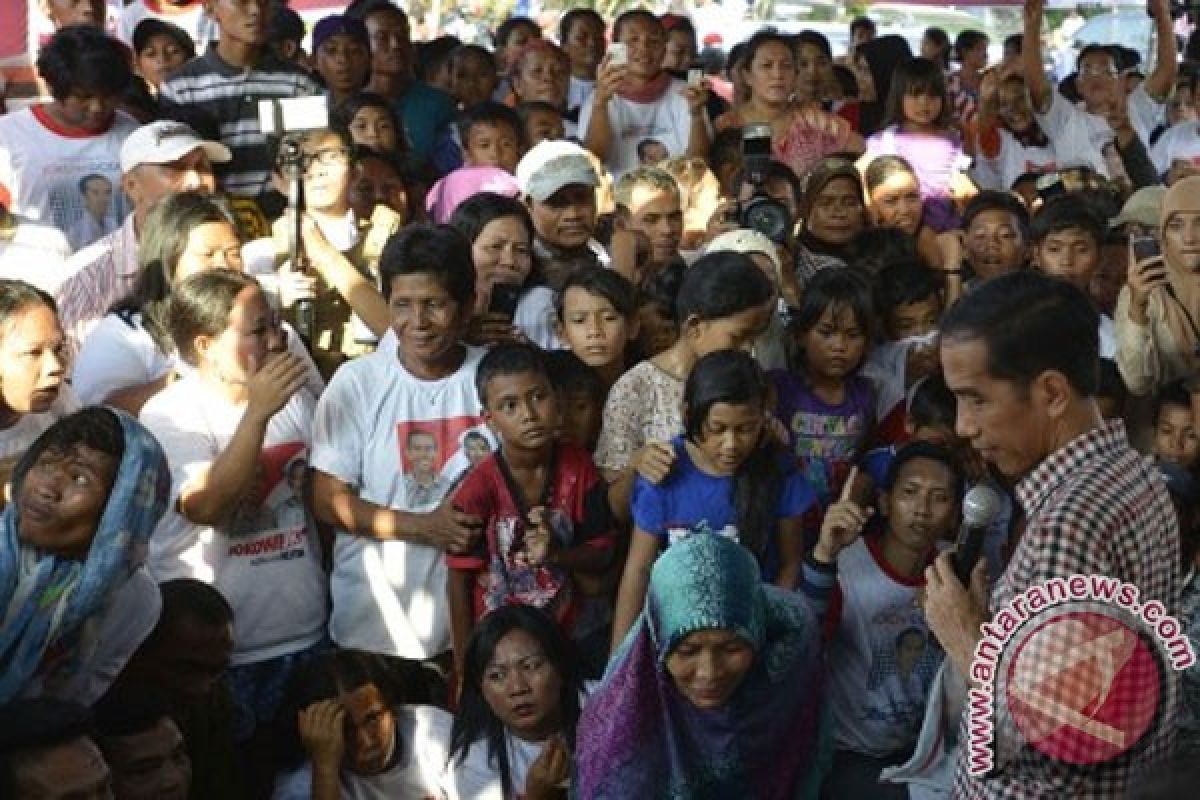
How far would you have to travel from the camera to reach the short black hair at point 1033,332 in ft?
7.82

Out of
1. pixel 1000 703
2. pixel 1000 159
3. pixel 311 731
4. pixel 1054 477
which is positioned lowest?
pixel 311 731

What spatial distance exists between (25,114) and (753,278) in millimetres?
2455

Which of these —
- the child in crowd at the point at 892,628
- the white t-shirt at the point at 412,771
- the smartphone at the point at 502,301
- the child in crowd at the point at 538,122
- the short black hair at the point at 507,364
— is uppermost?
the child in crowd at the point at 538,122

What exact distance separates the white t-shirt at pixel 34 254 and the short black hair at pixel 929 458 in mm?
2100

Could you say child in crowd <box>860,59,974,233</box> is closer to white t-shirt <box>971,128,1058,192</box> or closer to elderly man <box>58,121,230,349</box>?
white t-shirt <box>971,128,1058,192</box>

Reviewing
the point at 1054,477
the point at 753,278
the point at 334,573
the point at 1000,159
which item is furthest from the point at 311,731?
the point at 1000,159

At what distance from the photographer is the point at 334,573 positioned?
392cm

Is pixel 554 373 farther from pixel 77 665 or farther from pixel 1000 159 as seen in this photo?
pixel 1000 159

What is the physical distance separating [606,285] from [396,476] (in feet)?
2.40

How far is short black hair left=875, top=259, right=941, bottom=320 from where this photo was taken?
188 inches

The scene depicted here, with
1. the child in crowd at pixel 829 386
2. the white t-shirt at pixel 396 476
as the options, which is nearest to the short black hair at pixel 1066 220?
the child in crowd at pixel 829 386

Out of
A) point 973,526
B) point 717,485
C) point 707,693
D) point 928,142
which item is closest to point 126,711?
point 707,693

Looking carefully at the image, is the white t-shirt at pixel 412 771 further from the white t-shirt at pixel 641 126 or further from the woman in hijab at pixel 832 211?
the white t-shirt at pixel 641 126

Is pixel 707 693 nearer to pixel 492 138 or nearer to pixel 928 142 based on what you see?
pixel 492 138
